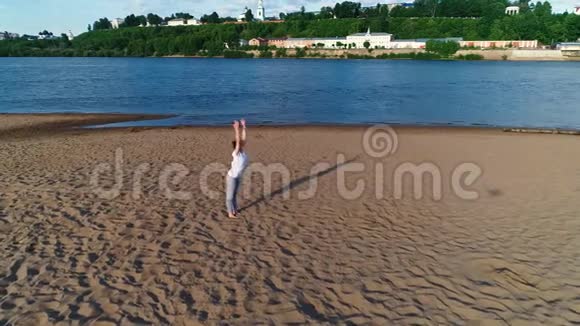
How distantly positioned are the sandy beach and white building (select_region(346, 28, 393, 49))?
156361 mm

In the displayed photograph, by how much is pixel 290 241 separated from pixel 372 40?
552ft

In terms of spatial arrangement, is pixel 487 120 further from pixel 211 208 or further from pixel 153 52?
pixel 153 52

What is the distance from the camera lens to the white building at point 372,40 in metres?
161

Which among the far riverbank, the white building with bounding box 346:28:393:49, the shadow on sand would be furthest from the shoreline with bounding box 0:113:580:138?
the white building with bounding box 346:28:393:49

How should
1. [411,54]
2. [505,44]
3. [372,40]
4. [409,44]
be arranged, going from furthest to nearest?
[372,40] < [409,44] < [411,54] < [505,44]

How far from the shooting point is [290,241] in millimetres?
7562

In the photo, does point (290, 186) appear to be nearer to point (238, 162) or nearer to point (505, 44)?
point (238, 162)

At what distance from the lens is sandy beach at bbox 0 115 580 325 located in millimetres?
5605

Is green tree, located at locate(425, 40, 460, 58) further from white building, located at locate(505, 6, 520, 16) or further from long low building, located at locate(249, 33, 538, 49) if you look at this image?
white building, located at locate(505, 6, 520, 16)

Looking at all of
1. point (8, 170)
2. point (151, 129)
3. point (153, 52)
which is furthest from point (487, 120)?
point (153, 52)

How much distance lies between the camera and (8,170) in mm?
12141

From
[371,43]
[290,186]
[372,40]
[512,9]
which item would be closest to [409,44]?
[371,43]

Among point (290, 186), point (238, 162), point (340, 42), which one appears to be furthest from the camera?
point (340, 42)

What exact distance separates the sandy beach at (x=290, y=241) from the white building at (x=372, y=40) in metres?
156
